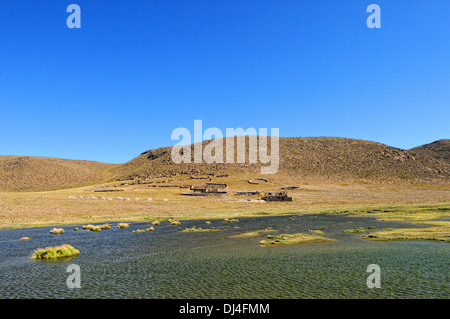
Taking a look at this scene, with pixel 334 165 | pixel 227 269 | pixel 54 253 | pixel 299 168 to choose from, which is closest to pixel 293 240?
pixel 227 269

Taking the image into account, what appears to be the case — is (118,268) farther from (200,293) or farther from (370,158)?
(370,158)

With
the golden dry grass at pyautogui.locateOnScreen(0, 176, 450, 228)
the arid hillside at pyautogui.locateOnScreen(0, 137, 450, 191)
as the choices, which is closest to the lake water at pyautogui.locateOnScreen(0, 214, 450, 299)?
the golden dry grass at pyautogui.locateOnScreen(0, 176, 450, 228)

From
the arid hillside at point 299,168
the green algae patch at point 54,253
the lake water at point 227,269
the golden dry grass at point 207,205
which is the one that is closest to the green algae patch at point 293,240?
the lake water at point 227,269

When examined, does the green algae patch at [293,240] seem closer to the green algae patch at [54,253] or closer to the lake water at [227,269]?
the lake water at [227,269]

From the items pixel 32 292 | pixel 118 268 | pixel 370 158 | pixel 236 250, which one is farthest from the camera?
pixel 370 158

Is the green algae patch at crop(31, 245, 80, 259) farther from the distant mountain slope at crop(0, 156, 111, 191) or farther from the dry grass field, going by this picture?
the distant mountain slope at crop(0, 156, 111, 191)

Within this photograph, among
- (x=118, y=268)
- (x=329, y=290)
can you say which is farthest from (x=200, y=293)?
(x=118, y=268)
